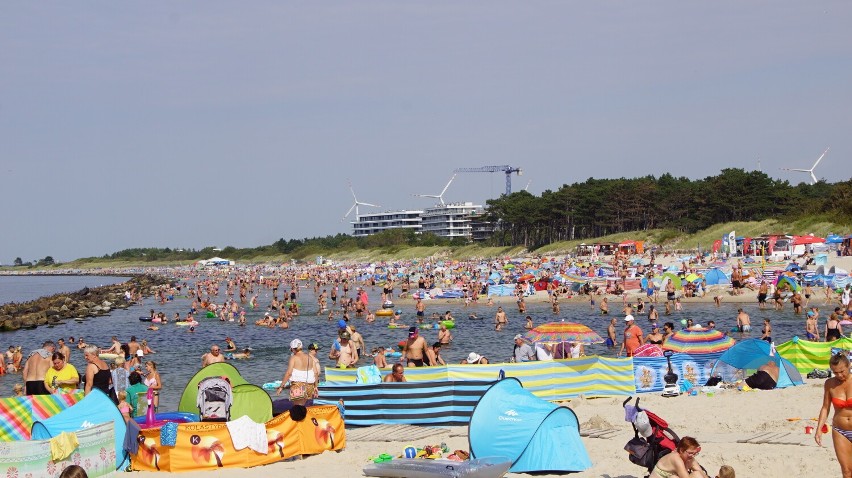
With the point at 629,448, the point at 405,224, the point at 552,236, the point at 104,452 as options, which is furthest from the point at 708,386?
the point at 405,224

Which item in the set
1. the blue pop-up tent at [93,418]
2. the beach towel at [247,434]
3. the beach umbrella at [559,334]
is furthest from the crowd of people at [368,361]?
the beach towel at [247,434]

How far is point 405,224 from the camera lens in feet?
652

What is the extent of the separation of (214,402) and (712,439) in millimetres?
5920

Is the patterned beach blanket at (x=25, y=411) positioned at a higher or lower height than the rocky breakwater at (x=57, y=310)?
higher

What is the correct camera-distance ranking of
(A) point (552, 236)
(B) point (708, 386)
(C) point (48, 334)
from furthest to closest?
1. (A) point (552, 236)
2. (C) point (48, 334)
3. (B) point (708, 386)

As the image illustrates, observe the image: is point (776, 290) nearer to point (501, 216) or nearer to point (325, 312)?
point (325, 312)

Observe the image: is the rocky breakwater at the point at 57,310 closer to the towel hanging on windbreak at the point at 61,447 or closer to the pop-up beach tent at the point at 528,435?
the towel hanging on windbreak at the point at 61,447

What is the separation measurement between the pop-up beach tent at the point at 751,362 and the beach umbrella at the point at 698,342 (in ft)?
1.27

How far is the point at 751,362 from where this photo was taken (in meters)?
14.6

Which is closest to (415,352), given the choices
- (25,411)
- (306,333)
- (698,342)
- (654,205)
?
(698,342)

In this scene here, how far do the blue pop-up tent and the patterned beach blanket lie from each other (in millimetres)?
692

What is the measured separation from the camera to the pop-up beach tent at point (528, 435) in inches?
380

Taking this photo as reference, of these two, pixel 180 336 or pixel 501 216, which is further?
pixel 501 216

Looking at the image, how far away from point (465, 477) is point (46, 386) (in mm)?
6847
